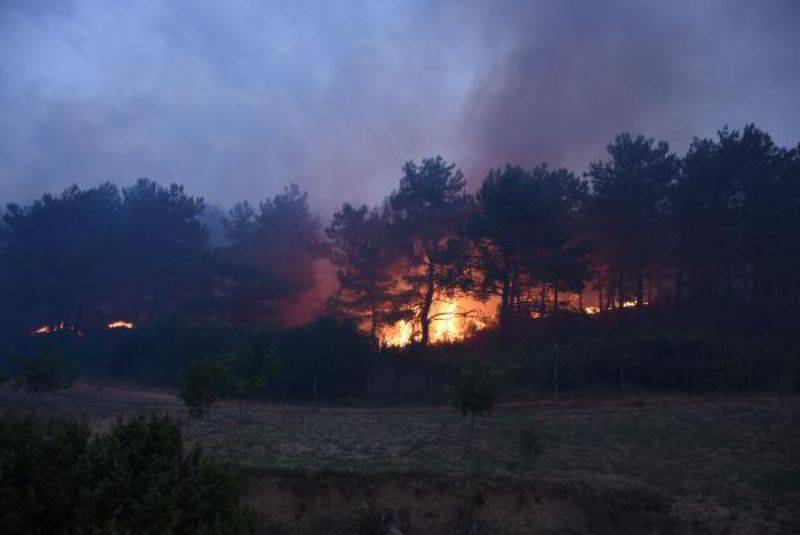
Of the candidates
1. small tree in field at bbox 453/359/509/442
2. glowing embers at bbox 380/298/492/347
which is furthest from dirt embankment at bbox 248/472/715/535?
glowing embers at bbox 380/298/492/347

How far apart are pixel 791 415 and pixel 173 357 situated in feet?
150

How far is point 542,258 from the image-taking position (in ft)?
152

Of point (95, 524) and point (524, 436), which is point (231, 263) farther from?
point (95, 524)

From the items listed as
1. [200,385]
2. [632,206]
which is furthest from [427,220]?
[200,385]

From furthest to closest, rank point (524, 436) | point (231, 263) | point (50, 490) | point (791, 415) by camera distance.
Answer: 1. point (231, 263)
2. point (791, 415)
3. point (524, 436)
4. point (50, 490)

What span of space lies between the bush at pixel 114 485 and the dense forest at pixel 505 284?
74.4ft

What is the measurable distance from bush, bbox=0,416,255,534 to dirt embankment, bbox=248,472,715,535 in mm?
10421

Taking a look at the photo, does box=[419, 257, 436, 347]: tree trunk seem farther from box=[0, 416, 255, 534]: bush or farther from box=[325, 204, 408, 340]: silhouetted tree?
box=[0, 416, 255, 534]: bush

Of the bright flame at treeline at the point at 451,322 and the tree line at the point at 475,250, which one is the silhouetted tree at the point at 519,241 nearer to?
the tree line at the point at 475,250

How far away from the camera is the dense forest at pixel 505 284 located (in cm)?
4028

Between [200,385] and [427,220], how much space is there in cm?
3167

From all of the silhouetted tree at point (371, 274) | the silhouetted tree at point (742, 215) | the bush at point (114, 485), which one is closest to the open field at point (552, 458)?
the bush at point (114, 485)

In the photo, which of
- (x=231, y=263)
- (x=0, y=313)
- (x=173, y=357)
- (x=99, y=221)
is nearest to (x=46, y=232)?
(x=99, y=221)

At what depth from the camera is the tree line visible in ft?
153
